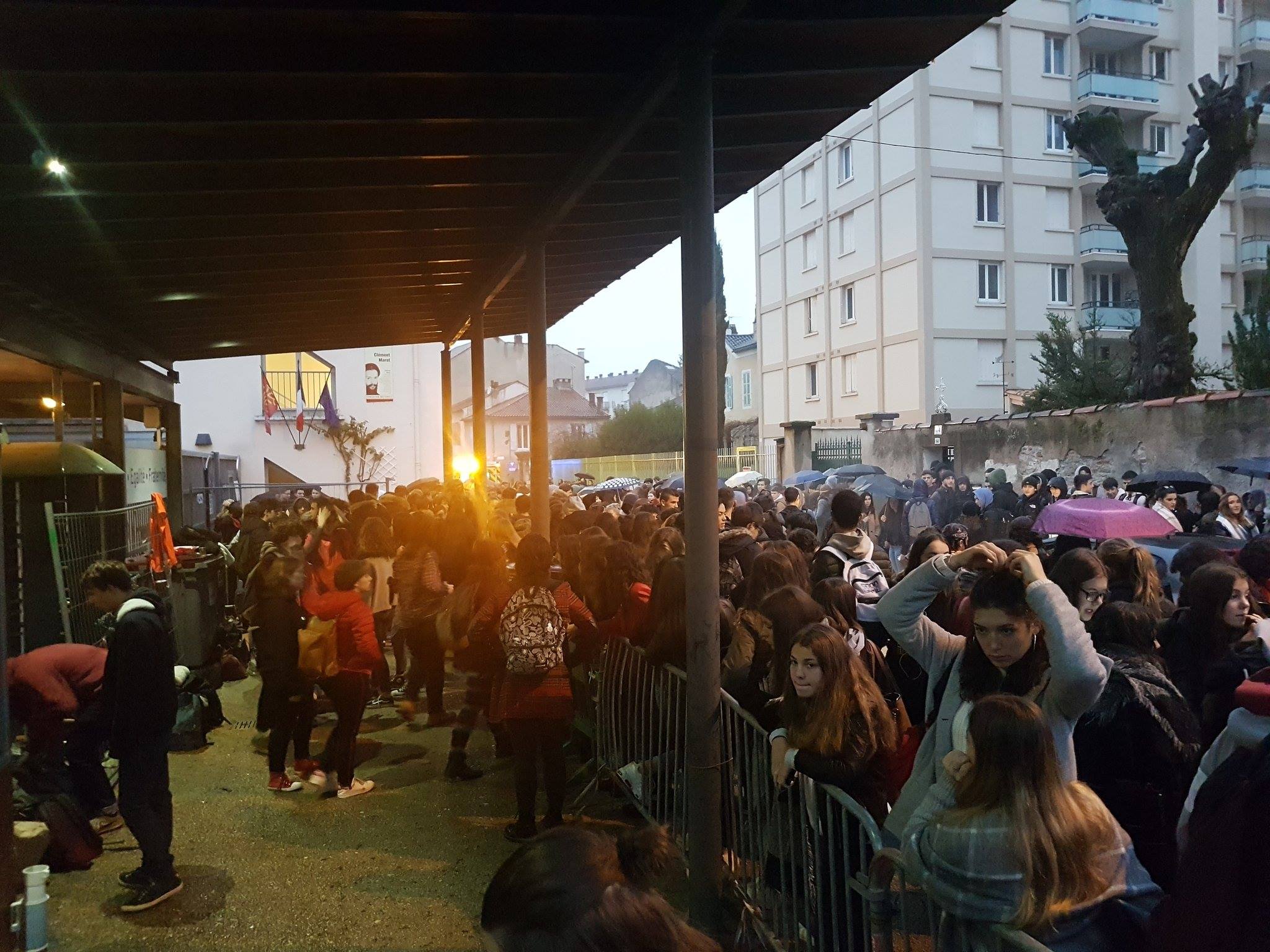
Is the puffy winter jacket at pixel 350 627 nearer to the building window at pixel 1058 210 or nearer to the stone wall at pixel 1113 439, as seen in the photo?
the stone wall at pixel 1113 439

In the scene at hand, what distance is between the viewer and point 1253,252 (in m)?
42.5

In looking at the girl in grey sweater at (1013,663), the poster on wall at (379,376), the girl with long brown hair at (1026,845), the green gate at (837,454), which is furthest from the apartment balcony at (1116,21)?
the girl with long brown hair at (1026,845)

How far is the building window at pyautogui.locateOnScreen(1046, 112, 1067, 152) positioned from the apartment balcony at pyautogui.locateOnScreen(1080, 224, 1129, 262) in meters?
3.33

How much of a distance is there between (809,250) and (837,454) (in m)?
15.8

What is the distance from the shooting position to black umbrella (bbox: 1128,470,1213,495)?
13820 millimetres

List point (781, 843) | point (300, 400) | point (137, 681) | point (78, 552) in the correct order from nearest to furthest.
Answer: point (781, 843), point (137, 681), point (78, 552), point (300, 400)

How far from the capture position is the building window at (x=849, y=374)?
4162 centimetres

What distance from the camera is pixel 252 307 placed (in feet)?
39.0

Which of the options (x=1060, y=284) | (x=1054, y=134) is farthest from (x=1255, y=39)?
(x=1060, y=284)

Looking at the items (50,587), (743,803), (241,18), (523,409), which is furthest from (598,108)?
(523,409)

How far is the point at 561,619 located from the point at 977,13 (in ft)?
12.9

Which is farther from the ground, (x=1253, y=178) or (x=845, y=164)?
(x=845, y=164)

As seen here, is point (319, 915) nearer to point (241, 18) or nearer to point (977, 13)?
point (241, 18)

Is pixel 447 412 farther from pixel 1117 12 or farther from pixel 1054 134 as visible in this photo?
pixel 1117 12
